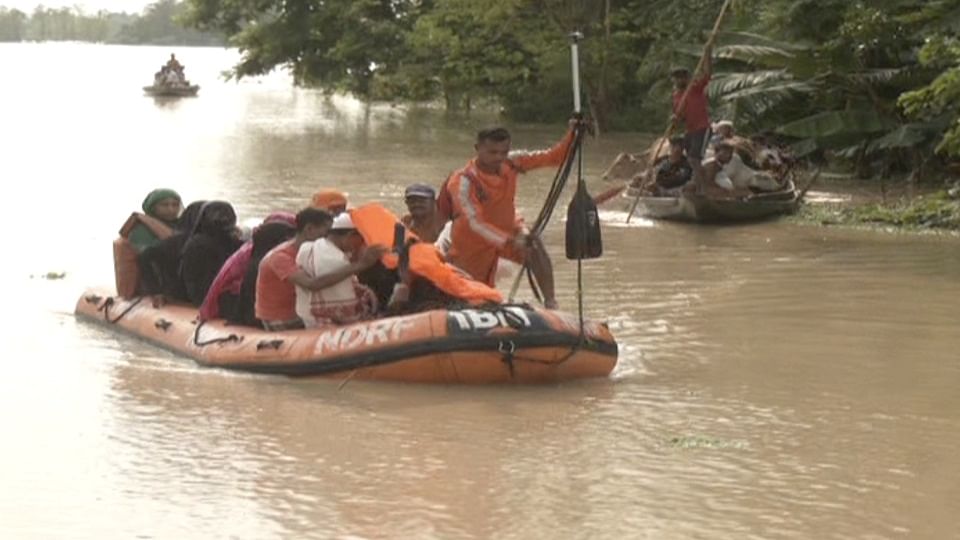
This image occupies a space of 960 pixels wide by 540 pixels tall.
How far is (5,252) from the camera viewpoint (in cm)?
1819

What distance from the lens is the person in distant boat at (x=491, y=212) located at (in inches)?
483

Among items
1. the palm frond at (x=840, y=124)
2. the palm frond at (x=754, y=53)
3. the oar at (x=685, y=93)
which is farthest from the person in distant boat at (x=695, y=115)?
the palm frond at (x=840, y=124)

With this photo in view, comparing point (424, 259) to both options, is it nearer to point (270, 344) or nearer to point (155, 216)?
point (270, 344)

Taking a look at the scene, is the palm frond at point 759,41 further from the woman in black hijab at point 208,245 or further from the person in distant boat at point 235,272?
the person in distant boat at point 235,272

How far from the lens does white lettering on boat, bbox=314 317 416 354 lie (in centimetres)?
1104

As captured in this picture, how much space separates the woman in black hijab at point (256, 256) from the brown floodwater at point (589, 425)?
49 centimetres

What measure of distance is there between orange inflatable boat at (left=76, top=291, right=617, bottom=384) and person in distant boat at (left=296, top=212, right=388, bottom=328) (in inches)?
5.6

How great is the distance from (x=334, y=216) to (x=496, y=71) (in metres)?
25.6

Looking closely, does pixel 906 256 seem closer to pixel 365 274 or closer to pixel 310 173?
pixel 365 274

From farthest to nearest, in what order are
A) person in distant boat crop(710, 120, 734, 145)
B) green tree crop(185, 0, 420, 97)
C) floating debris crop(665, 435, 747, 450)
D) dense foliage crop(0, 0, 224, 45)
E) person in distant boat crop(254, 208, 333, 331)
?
dense foliage crop(0, 0, 224, 45)
green tree crop(185, 0, 420, 97)
person in distant boat crop(710, 120, 734, 145)
person in distant boat crop(254, 208, 333, 331)
floating debris crop(665, 435, 747, 450)

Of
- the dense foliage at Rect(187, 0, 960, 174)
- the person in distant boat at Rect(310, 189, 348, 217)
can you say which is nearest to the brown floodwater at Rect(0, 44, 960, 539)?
the person in distant boat at Rect(310, 189, 348, 217)

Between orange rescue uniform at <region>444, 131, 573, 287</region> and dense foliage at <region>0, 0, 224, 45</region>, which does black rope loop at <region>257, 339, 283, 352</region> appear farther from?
dense foliage at <region>0, 0, 224, 45</region>

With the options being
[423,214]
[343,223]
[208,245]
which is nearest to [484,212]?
[423,214]

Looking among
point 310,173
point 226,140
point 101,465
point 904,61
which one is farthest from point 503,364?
point 226,140
